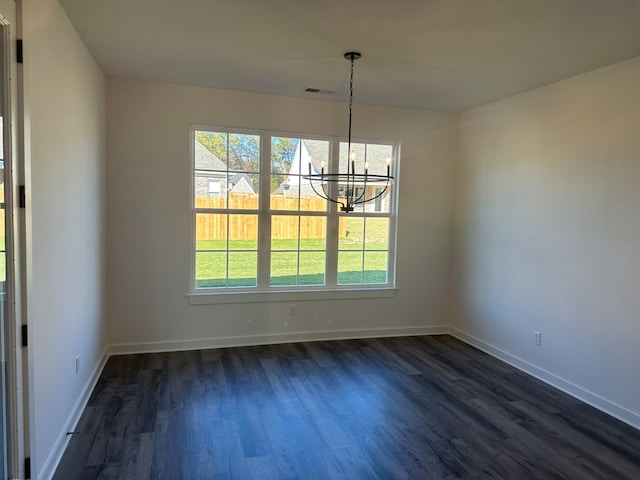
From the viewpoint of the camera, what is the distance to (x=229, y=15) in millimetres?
2566

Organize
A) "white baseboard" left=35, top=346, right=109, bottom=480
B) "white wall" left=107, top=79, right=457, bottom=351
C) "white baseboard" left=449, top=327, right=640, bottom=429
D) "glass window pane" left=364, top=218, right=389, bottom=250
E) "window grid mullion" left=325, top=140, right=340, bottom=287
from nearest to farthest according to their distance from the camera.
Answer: "white baseboard" left=35, top=346, right=109, bottom=480
"white baseboard" left=449, top=327, right=640, bottom=429
"white wall" left=107, top=79, right=457, bottom=351
"window grid mullion" left=325, top=140, right=340, bottom=287
"glass window pane" left=364, top=218, right=389, bottom=250

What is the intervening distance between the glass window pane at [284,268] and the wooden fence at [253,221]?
0.21 metres

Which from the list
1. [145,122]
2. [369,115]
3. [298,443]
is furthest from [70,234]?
[369,115]

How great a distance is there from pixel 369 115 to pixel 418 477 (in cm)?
368

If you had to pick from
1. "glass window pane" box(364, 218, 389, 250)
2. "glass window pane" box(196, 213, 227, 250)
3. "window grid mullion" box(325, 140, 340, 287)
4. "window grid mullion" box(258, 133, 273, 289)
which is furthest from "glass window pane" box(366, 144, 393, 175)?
"glass window pane" box(196, 213, 227, 250)

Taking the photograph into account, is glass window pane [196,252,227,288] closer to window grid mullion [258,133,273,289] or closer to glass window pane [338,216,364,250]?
window grid mullion [258,133,273,289]

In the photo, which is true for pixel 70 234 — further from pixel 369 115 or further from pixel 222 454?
pixel 369 115

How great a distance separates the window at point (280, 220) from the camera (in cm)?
443

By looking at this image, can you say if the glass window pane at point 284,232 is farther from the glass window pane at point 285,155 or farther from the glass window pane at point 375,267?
the glass window pane at point 375,267

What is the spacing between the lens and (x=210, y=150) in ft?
14.4

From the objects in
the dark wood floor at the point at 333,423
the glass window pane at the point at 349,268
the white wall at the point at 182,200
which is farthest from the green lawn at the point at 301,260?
the dark wood floor at the point at 333,423

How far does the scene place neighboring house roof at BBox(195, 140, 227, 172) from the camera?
4363 millimetres

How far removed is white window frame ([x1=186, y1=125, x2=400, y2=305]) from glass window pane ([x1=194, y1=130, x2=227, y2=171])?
50 millimetres

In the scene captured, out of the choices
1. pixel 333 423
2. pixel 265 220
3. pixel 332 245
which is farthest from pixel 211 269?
pixel 333 423
